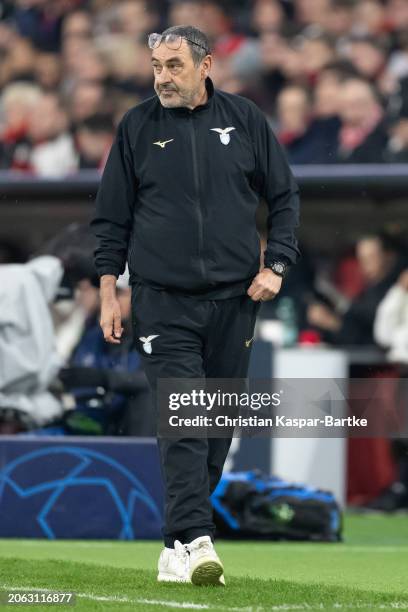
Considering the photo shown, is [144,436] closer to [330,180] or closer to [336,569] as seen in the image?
[336,569]

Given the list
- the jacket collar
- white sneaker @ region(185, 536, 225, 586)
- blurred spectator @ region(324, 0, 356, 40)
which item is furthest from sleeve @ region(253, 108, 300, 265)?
blurred spectator @ region(324, 0, 356, 40)

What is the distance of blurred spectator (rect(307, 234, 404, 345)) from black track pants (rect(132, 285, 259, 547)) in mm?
6052

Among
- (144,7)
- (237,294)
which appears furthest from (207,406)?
(144,7)

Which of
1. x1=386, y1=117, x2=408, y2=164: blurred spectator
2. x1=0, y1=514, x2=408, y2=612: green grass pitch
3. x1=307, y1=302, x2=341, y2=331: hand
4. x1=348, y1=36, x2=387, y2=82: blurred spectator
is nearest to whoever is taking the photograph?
x1=0, y1=514, x2=408, y2=612: green grass pitch

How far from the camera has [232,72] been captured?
1354 cm

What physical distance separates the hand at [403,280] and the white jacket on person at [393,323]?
1.0 inches

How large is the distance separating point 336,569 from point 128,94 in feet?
26.0

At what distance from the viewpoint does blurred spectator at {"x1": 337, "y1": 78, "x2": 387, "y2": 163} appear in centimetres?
1133

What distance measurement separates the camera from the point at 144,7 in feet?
49.6

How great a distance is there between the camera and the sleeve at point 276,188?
534 cm

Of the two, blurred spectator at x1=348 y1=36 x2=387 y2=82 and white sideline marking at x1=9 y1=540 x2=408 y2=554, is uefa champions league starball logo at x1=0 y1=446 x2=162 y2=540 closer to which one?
white sideline marking at x1=9 y1=540 x2=408 y2=554

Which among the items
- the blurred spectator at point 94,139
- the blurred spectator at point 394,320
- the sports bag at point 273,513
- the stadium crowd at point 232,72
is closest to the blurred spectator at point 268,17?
the stadium crowd at point 232,72

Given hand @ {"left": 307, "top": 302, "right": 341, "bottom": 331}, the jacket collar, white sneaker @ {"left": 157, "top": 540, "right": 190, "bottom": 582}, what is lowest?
hand @ {"left": 307, "top": 302, "right": 341, "bottom": 331}

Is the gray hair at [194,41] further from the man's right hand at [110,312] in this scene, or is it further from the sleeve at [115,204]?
the man's right hand at [110,312]
